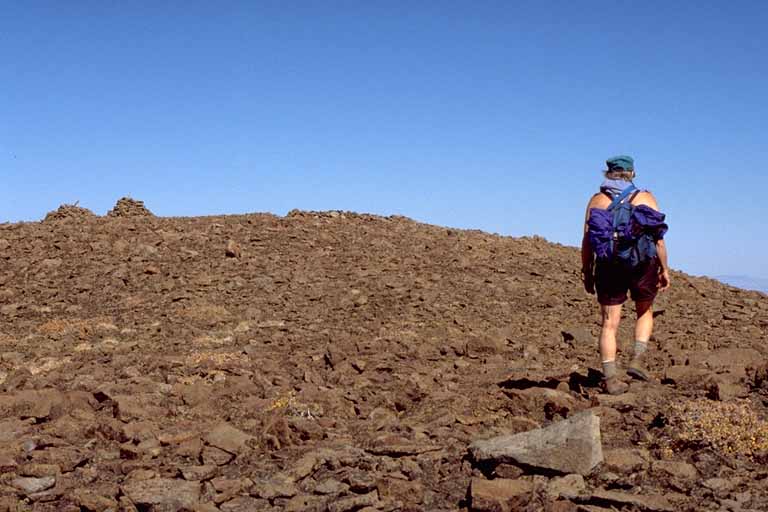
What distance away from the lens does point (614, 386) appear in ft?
17.4

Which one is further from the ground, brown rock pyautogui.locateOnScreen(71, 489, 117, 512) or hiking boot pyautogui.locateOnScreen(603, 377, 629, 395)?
hiking boot pyautogui.locateOnScreen(603, 377, 629, 395)

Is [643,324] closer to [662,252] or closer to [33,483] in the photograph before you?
[662,252]

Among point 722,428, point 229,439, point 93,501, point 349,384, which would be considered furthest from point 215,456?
point 722,428

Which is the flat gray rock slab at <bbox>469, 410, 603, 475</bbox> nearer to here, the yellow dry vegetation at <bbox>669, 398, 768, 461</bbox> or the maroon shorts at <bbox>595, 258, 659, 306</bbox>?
the yellow dry vegetation at <bbox>669, 398, 768, 461</bbox>

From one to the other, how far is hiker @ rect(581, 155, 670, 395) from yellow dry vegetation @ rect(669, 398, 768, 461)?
813 millimetres

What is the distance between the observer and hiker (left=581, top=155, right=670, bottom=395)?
17.5 ft

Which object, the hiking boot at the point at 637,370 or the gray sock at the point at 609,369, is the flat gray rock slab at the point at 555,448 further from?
the hiking boot at the point at 637,370

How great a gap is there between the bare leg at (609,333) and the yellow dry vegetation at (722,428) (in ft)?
2.65

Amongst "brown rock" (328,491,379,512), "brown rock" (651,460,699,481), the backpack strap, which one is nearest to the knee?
the backpack strap

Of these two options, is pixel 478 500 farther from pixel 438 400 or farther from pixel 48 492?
pixel 48 492

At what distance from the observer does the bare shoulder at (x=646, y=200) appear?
5.38 metres

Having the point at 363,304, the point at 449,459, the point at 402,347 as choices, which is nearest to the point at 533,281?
the point at 363,304

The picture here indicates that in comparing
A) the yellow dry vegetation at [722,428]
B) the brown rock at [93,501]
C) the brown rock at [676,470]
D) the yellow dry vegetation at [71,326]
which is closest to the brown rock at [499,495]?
the brown rock at [676,470]

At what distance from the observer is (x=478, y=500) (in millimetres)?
3529
